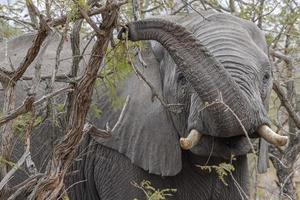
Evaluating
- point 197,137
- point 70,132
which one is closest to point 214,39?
point 197,137

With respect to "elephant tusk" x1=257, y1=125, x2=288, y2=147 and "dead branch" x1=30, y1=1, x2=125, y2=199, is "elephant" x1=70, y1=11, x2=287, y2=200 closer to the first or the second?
"elephant tusk" x1=257, y1=125, x2=288, y2=147

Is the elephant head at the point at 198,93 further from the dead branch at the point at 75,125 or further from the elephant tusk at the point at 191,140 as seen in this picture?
the dead branch at the point at 75,125

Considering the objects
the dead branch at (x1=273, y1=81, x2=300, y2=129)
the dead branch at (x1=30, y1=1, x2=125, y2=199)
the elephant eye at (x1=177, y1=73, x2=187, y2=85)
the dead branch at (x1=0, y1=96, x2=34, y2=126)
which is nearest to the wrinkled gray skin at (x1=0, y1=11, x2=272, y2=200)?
the elephant eye at (x1=177, y1=73, x2=187, y2=85)

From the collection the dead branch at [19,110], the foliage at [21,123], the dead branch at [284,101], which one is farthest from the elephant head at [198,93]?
the dead branch at [284,101]

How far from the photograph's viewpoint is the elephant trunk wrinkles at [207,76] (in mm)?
3033

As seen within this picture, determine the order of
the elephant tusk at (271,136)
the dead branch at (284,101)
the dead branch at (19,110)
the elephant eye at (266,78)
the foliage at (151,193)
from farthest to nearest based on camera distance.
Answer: the dead branch at (284,101), the elephant eye at (266,78), the foliage at (151,193), the elephant tusk at (271,136), the dead branch at (19,110)

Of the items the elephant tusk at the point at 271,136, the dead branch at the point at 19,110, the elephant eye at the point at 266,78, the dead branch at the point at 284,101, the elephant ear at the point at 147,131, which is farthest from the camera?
the dead branch at the point at 284,101

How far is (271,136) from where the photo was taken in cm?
307

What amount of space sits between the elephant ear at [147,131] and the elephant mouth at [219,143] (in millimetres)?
299

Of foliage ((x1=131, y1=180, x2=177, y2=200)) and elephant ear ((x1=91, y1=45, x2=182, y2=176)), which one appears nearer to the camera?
foliage ((x1=131, y1=180, x2=177, y2=200))

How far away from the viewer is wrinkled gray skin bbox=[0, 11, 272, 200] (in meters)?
3.11

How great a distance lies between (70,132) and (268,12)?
2727mm

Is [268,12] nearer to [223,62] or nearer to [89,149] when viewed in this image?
[89,149]

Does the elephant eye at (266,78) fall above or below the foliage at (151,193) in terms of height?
above
